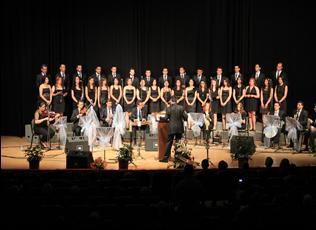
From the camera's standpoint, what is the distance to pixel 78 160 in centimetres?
1171

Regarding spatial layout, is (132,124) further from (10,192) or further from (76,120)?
(10,192)

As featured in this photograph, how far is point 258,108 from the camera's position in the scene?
57.2 ft

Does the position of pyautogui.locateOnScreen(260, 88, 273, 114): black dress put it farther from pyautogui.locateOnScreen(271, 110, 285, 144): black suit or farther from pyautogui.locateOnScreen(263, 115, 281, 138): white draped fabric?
pyautogui.locateOnScreen(263, 115, 281, 138): white draped fabric

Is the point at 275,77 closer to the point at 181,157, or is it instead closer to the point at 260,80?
the point at 260,80

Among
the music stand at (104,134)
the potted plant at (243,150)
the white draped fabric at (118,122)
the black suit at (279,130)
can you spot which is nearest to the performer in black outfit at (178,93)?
the white draped fabric at (118,122)

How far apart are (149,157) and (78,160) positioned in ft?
8.81

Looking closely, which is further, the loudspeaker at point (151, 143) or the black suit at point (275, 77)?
the black suit at point (275, 77)

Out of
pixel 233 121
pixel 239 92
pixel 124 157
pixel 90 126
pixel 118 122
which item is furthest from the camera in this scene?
pixel 239 92

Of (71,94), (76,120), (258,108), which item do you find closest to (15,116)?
(71,94)

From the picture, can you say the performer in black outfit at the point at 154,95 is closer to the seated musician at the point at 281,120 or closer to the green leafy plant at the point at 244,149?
the seated musician at the point at 281,120

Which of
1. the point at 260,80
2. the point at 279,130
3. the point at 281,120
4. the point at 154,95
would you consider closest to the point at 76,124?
the point at 154,95

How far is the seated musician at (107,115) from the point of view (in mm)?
15698
